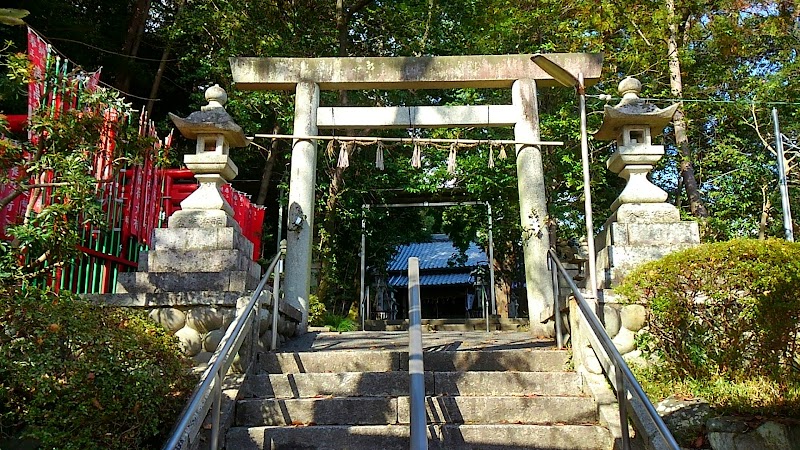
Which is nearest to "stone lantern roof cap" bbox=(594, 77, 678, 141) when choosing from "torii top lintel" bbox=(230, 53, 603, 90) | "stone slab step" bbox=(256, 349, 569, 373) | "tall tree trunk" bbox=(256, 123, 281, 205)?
"torii top lintel" bbox=(230, 53, 603, 90)

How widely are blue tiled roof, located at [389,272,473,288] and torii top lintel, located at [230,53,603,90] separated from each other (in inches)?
448

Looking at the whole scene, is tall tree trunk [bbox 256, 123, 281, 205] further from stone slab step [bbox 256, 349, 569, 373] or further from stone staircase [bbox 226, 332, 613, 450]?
stone staircase [bbox 226, 332, 613, 450]

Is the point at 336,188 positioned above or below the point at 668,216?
above

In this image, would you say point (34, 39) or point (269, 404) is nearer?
point (269, 404)

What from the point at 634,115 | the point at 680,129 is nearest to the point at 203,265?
the point at 634,115

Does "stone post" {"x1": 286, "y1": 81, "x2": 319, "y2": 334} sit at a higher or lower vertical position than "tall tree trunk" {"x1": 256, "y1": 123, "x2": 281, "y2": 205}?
lower

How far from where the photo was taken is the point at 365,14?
13.2 m

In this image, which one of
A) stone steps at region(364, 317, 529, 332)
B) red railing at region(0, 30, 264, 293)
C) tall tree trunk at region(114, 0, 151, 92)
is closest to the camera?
red railing at region(0, 30, 264, 293)

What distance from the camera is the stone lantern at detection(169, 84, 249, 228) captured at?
5906 millimetres

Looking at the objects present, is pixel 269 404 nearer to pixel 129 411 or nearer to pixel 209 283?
pixel 129 411

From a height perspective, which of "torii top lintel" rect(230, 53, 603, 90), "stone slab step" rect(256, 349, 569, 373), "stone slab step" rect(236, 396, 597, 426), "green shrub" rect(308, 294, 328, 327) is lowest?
"stone slab step" rect(236, 396, 597, 426)

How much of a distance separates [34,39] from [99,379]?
4091mm

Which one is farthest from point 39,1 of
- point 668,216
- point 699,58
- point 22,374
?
point 699,58

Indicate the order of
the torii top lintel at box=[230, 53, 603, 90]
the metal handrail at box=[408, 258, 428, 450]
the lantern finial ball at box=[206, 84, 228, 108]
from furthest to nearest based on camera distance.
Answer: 1. the torii top lintel at box=[230, 53, 603, 90]
2. the lantern finial ball at box=[206, 84, 228, 108]
3. the metal handrail at box=[408, 258, 428, 450]
